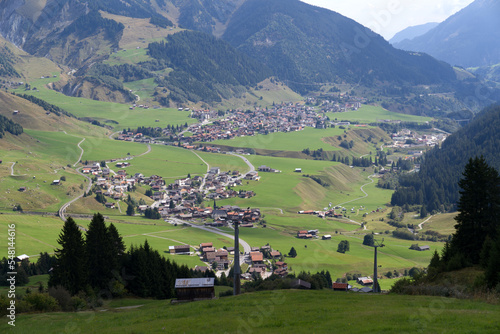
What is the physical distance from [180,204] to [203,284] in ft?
341

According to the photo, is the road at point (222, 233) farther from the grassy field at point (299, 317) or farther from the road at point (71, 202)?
the grassy field at point (299, 317)

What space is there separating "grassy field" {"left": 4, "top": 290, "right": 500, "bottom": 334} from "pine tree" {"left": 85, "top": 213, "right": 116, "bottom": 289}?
755 inches

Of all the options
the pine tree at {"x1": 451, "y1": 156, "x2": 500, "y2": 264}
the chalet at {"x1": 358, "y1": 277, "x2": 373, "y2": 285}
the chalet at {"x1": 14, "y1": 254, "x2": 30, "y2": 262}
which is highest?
the pine tree at {"x1": 451, "y1": 156, "x2": 500, "y2": 264}

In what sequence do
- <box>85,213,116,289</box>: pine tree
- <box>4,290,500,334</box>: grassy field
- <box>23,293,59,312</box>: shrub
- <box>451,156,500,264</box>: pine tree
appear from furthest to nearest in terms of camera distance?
<box>85,213,116,289</box>: pine tree < <box>451,156,500,264</box>: pine tree < <box>23,293,59,312</box>: shrub < <box>4,290,500,334</box>: grassy field

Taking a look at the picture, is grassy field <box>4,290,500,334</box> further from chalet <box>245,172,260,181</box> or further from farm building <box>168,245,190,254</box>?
chalet <box>245,172,260,181</box>

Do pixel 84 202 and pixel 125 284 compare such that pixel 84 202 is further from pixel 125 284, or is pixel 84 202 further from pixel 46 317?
pixel 46 317

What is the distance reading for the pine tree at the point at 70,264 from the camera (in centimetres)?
5759

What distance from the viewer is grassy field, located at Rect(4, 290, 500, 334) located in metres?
24.3

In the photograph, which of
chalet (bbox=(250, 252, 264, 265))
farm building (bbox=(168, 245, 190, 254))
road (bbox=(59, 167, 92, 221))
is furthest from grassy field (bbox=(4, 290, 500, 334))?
road (bbox=(59, 167, 92, 221))

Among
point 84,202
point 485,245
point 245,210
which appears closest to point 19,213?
point 84,202

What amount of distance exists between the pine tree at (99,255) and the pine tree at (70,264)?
281cm

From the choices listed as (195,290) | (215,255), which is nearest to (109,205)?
(215,255)

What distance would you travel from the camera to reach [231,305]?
36719 millimetres

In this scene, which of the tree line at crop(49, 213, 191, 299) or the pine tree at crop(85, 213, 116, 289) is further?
the pine tree at crop(85, 213, 116, 289)
